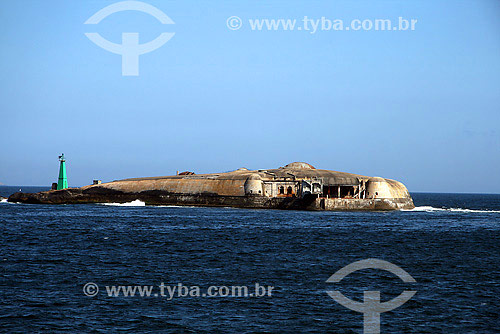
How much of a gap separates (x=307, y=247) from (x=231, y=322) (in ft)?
71.2

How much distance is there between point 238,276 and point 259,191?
61386 mm

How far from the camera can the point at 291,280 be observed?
2867 cm

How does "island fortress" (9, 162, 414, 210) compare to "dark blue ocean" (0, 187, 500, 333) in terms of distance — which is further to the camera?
"island fortress" (9, 162, 414, 210)

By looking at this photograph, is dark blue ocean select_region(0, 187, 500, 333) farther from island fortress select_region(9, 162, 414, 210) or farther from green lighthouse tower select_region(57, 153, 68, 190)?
green lighthouse tower select_region(57, 153, 68, 190)

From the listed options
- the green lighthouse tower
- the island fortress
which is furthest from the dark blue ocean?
the green lighthouse tower

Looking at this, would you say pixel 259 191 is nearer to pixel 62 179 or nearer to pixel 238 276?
pixel 62 179

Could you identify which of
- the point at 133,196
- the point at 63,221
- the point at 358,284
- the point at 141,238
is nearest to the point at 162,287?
the point at 358,284

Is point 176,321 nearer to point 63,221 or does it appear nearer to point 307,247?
point 307,247

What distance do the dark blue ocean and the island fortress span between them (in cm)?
2931

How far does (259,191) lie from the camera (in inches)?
3578

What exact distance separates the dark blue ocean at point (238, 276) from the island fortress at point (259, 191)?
Result: 96.1ft

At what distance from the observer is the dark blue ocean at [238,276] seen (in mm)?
20859

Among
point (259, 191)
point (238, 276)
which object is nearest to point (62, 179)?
point (259, 191)

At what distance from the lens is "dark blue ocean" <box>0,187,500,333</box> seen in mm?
20859
